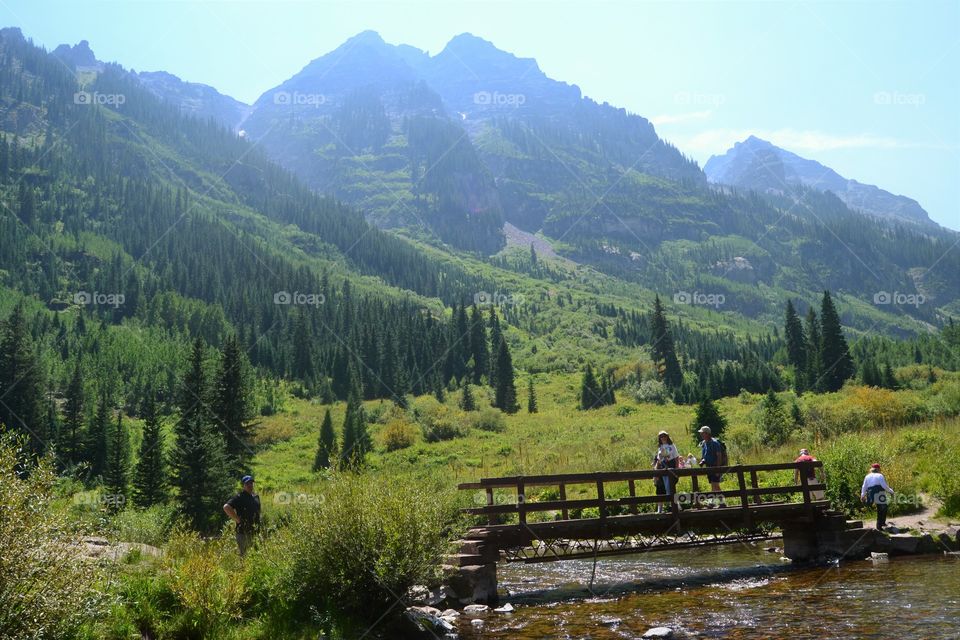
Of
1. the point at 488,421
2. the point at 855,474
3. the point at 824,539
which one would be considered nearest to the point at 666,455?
the point at 824,539

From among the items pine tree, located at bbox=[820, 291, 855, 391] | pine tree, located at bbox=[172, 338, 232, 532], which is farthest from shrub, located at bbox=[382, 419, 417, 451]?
pine tree, located at bbox=[820, 291, 855, 391]

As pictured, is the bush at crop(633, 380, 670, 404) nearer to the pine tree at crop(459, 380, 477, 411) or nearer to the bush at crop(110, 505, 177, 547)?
the pine tree at crop(459, 380, 477, 411)

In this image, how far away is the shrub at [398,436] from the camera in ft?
203

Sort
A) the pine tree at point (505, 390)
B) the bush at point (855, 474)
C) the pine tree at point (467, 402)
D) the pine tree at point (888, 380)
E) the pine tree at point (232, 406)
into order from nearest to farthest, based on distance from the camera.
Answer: the bush at point (855, 474) → the pine tree at point (232, 406) → the pine tree at point (888, 380) → the pine tree at point (467, 402) → the pine tree at point (505, 390)

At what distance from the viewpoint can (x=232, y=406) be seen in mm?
38156

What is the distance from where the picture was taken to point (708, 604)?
50.5ft

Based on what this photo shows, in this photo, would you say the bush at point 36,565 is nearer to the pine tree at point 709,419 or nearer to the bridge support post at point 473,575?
the bridge support post at point 473,575

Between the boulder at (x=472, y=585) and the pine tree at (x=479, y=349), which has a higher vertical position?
the pine tree at (x=479, y=349)

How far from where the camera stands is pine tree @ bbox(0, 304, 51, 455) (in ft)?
160

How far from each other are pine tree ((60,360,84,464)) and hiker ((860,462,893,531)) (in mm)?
48058

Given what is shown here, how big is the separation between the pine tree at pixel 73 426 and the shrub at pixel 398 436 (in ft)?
81.1

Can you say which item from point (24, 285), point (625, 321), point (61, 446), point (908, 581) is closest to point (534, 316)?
point (625, 321)

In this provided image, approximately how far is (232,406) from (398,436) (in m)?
26.0

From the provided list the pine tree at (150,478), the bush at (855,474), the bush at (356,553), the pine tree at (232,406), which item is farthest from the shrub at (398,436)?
the bush at (356,553)
